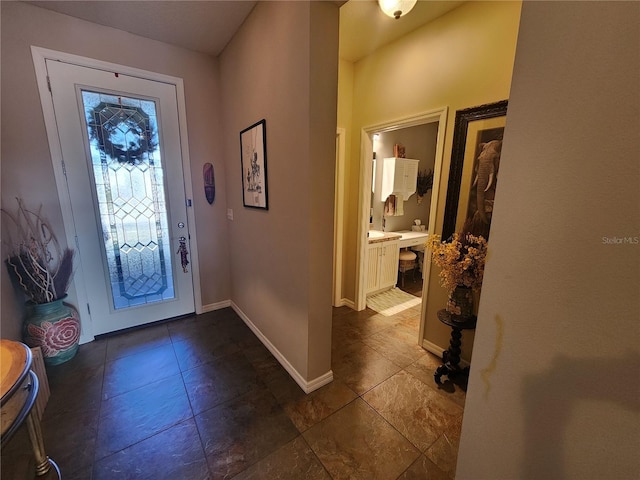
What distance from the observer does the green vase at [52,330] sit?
1.90 metres

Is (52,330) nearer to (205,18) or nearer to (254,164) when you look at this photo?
(254,164)

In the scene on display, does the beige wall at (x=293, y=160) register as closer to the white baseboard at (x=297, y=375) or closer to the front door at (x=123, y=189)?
the white baseboard at (x=297, y=375)

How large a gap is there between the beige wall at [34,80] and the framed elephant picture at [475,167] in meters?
2.37

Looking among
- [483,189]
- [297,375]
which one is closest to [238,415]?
[297,375]

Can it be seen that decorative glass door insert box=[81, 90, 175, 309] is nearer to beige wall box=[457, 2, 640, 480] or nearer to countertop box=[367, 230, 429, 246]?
countertop box=[367, 230, 429, 246]

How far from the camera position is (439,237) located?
2.07 metres

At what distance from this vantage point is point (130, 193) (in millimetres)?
2332

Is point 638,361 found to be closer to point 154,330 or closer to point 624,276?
point 624,276

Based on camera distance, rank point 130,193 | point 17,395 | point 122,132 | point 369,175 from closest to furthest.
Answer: point 17,395
point 122,132
point 130,193
point 369,175

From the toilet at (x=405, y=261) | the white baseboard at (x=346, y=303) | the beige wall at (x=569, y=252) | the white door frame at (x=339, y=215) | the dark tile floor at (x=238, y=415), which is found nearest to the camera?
the beige wall at (x=569, y=252)

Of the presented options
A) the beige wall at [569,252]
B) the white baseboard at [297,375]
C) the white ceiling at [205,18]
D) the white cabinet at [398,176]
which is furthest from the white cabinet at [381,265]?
the beige wall at [569,252]

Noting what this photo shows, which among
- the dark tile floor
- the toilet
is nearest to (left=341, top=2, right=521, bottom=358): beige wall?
the dark tile floor

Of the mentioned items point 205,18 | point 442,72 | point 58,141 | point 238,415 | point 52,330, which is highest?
point 205,18

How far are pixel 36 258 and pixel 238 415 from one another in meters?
1.89
